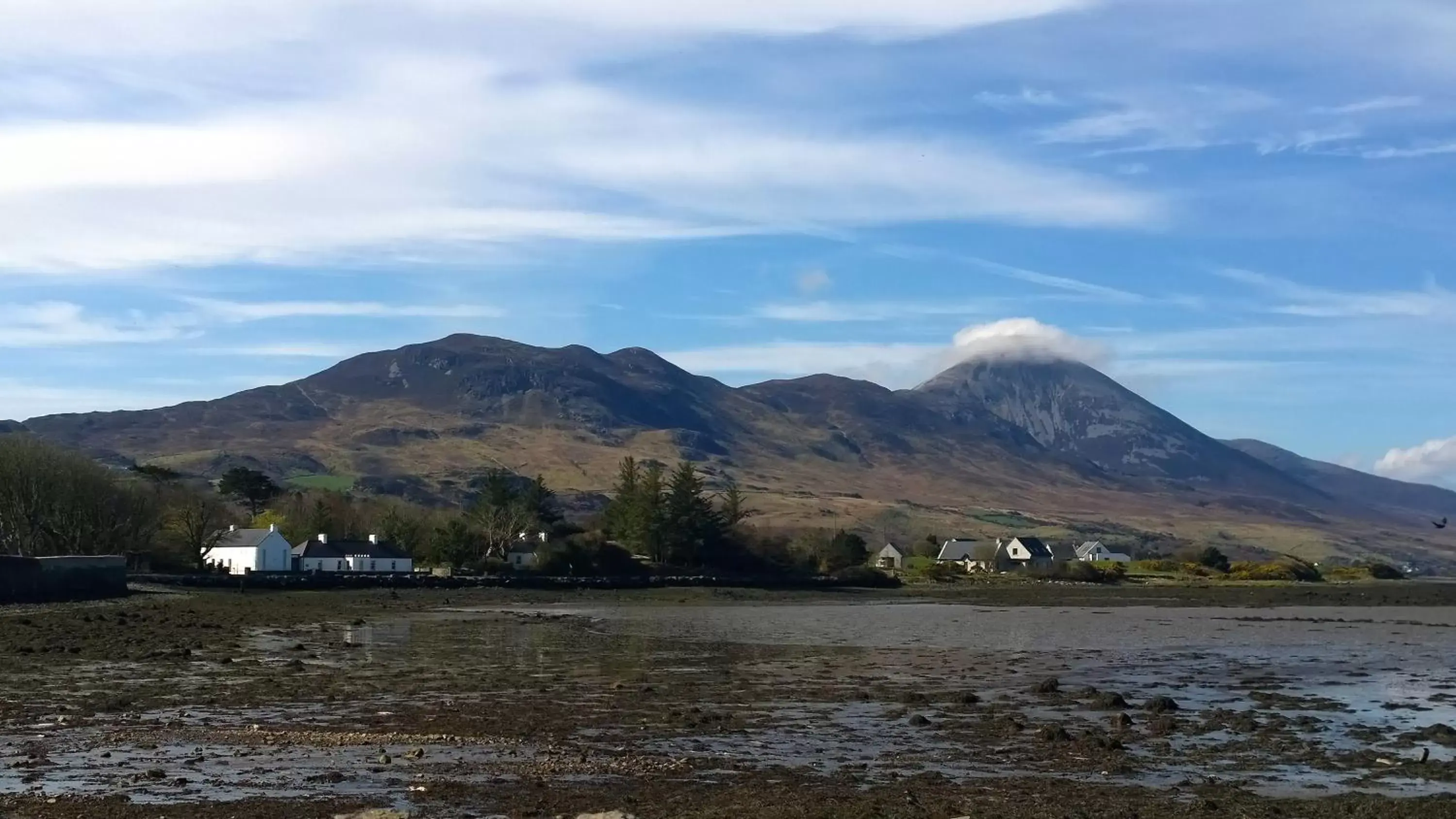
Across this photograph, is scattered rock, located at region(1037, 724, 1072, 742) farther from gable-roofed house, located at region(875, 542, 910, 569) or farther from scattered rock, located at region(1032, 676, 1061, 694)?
gable-roofed house, located at region(875, 542, 910, 569)

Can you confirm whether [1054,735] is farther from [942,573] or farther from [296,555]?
[942,573]

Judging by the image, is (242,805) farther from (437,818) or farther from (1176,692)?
(1176,692)

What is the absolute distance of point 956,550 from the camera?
169000mm

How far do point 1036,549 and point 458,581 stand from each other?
93.1 meters

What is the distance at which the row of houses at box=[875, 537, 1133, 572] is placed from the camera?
152875mm

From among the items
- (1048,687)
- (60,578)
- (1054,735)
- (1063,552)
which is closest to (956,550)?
(1063,552)

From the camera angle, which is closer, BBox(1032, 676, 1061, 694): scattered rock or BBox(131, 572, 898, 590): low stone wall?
BBox(1032, 676, 1061, 694): scattered rock

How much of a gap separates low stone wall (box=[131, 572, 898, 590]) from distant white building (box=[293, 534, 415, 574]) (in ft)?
8.18

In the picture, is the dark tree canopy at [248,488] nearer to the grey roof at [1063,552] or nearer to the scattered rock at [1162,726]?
the grey roof at [1063,552]

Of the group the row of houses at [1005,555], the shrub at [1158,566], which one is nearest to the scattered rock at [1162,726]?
the row of houses at [1005,555]

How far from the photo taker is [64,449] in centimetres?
8838

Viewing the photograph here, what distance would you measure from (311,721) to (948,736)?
35.3 feet

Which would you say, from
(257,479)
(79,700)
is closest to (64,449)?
(257,479)

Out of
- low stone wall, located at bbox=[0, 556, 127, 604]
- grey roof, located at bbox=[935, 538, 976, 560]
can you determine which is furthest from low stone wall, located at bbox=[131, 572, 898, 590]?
grey roof, located at bbox=[935, 538, 976, 560]
